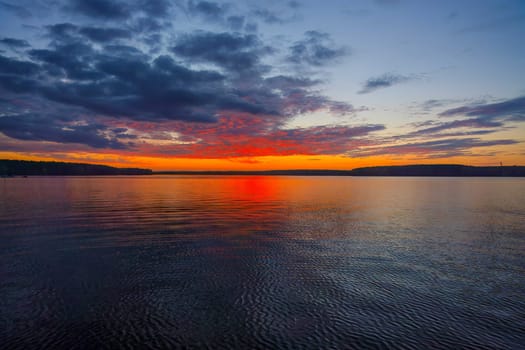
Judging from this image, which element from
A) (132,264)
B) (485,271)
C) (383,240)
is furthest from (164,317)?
(383,240)

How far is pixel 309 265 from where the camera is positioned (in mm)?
18453

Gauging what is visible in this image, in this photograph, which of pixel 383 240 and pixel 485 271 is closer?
pixel 485 271

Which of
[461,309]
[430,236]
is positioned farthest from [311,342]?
[430,236]

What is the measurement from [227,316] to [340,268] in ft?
28.6

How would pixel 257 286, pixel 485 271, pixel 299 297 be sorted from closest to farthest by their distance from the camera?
pixel 299 297, pixel 257 286, pixel 485 271

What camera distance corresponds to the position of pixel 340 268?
58.9 feet

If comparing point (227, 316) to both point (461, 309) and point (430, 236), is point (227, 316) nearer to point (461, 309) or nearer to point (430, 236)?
point (461, 309)

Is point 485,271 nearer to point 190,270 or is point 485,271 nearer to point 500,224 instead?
point 190,270

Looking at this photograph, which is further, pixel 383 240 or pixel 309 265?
pixel 383 240

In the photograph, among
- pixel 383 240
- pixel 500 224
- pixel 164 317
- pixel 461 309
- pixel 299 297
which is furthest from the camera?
pixel 500 224

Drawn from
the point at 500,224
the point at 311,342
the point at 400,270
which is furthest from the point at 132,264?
the point at 500,224

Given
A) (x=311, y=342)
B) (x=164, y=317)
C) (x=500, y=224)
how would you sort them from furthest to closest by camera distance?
(x=500, y=224) < (x=164, y=317) < (x=311, y=342)

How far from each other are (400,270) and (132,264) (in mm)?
16489

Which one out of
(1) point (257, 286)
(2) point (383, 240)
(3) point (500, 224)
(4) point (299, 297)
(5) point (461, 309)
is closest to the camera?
(5) point (461, 309)
